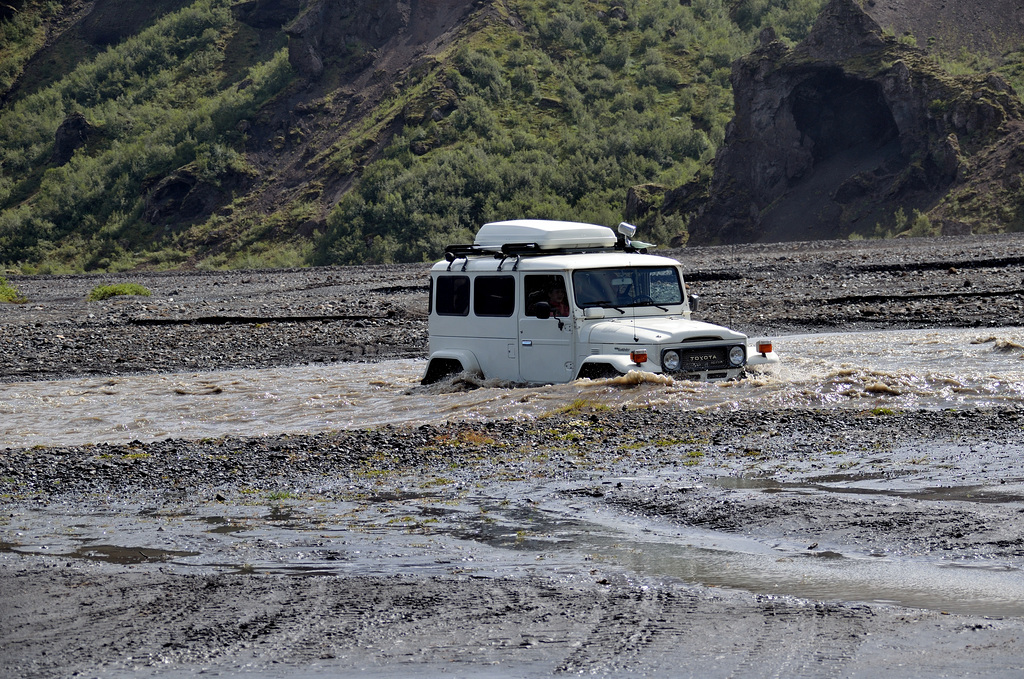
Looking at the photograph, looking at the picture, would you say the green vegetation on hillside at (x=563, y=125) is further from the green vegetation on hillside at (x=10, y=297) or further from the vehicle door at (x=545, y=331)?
the vehicle door at (x=545, y=331)

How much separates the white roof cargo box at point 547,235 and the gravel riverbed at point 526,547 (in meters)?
2.36

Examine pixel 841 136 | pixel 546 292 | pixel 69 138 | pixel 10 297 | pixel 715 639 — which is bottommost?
pixel 10 297

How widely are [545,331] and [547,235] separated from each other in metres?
1.28

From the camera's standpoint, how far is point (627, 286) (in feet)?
44.0

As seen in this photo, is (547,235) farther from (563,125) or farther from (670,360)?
(563,125)

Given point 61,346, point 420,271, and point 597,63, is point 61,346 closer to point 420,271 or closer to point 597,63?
point 420,271

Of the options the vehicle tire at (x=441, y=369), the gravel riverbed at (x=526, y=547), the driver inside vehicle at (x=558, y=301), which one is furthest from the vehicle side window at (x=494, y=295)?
the gravel riverbed at (x=526, y=547)

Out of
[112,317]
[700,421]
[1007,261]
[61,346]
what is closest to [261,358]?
[61,346]

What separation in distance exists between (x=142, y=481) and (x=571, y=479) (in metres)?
3.77

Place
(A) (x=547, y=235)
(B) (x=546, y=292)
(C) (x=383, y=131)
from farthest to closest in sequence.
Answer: (C) (x=383, y=131) → (A) (x=547, y=235) → (B) (x=546, y=292)

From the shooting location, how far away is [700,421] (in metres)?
12.0

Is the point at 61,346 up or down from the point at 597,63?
down

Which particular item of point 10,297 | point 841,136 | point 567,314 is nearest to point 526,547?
point 567,314

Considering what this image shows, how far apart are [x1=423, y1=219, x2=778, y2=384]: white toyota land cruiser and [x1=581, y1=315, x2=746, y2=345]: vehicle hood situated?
0.01m
